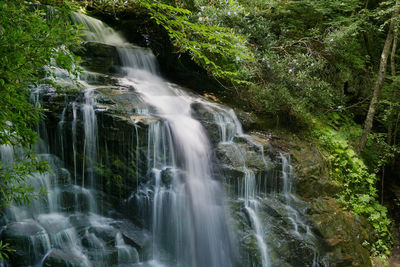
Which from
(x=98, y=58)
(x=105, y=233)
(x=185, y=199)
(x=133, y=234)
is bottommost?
(x=133, y=234)

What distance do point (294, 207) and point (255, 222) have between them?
1.13m

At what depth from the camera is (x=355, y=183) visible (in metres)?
→ 7.68

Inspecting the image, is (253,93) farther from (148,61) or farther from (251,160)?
(148,61)

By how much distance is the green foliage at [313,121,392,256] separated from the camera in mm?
7264

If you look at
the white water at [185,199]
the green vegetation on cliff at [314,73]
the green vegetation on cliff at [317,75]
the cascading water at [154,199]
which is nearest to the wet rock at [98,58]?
the green vegetation on cliff at [314,73]

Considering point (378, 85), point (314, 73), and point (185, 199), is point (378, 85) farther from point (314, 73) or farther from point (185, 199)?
point (185, 199)

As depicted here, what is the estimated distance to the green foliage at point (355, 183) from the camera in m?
7.26

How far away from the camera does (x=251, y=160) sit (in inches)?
247

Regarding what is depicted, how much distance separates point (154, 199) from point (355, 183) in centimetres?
578

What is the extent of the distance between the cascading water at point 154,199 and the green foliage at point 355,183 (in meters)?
1.97

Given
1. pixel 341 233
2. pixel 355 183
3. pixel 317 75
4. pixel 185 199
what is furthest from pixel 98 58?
pixel 355 183

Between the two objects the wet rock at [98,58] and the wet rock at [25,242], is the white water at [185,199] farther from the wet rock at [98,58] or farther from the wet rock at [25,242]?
the wet rock at [98,58]

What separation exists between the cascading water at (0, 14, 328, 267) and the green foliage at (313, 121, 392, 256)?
1.97 meters

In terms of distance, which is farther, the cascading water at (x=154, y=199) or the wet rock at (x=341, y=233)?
the wet rock at (x=341, y=233)
